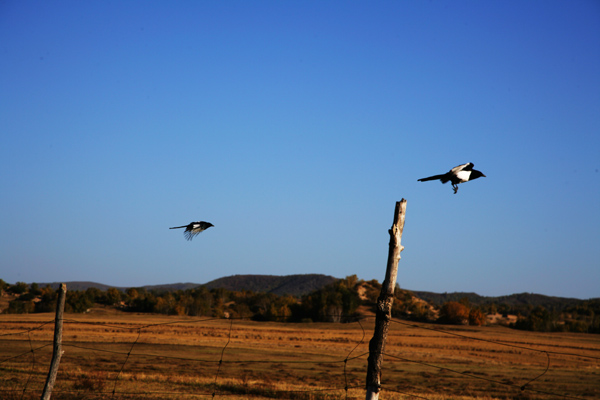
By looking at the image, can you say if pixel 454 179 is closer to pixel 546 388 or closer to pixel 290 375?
pixel 290 375

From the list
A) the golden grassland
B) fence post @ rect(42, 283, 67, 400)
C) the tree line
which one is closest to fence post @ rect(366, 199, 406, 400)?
the golden grassland

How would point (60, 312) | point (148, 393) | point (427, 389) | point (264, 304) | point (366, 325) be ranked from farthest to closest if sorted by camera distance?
point (264, 304) → point (366, 325) → point (427, 389) → point (148, 393) → point (60, 312)

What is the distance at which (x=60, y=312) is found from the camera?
9.12 metres

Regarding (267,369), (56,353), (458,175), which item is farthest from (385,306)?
(267,369)

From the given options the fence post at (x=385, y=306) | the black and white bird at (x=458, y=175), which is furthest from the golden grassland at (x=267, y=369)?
the black and white bird at (x=458, y=175)

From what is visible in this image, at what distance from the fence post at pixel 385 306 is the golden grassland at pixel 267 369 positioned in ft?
12.8

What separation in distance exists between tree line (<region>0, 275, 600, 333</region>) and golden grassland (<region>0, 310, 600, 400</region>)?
24815mm

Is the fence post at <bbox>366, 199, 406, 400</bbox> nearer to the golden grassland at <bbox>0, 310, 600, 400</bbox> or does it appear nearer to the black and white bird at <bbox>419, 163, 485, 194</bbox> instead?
the black and white bird at <bbox>419, 163, 485, 194</bbox>

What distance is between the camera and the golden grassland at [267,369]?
15.0 metres

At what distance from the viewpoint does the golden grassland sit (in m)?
15.0

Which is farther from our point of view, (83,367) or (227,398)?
(83,367)

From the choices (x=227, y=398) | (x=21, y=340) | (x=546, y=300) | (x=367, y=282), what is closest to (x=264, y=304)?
(x=367, y=282)

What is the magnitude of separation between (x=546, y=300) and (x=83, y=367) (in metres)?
153

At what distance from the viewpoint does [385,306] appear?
6.89 metres
